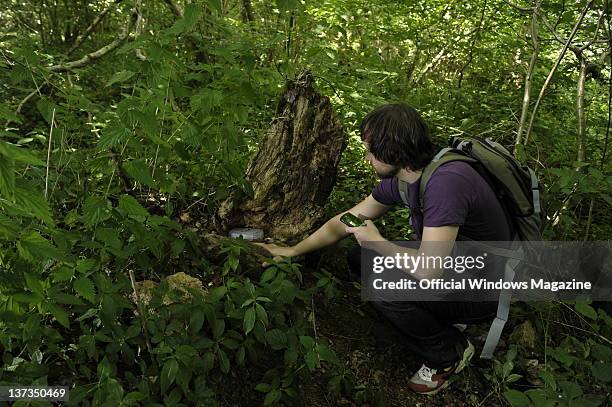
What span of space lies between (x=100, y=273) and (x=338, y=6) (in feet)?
16.2

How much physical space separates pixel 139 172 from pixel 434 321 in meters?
1.92

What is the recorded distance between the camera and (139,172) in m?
2.12

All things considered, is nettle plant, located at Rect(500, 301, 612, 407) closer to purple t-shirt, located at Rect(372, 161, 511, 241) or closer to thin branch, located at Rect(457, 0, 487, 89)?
purple t-shirt, located at Rect(372, 161, 511, 241)

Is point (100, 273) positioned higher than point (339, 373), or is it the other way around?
point (100, 273)

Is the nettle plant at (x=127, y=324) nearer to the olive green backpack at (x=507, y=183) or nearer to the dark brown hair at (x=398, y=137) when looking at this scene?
the dark brown hair at (x=398, y=137)

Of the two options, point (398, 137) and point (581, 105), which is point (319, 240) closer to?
point (398, 137)

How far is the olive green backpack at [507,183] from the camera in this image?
2.59 meters

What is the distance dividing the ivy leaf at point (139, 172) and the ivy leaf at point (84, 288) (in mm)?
463

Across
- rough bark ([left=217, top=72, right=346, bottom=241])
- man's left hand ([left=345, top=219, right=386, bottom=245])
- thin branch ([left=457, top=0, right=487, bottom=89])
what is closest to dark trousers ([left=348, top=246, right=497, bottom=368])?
man's left hand ([left=345, top=219, right=386, bottom=245])

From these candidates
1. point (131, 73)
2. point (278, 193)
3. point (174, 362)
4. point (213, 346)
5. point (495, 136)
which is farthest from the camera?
point (495, 136)

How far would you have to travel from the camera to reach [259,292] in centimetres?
237

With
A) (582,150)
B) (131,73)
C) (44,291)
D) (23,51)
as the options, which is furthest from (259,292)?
(582,150)

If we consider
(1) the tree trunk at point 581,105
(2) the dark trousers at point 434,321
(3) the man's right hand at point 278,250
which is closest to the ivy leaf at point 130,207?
(3) the man's right hand at point 278,250

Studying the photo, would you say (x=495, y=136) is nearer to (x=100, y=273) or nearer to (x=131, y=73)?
(x=131, y=73)
